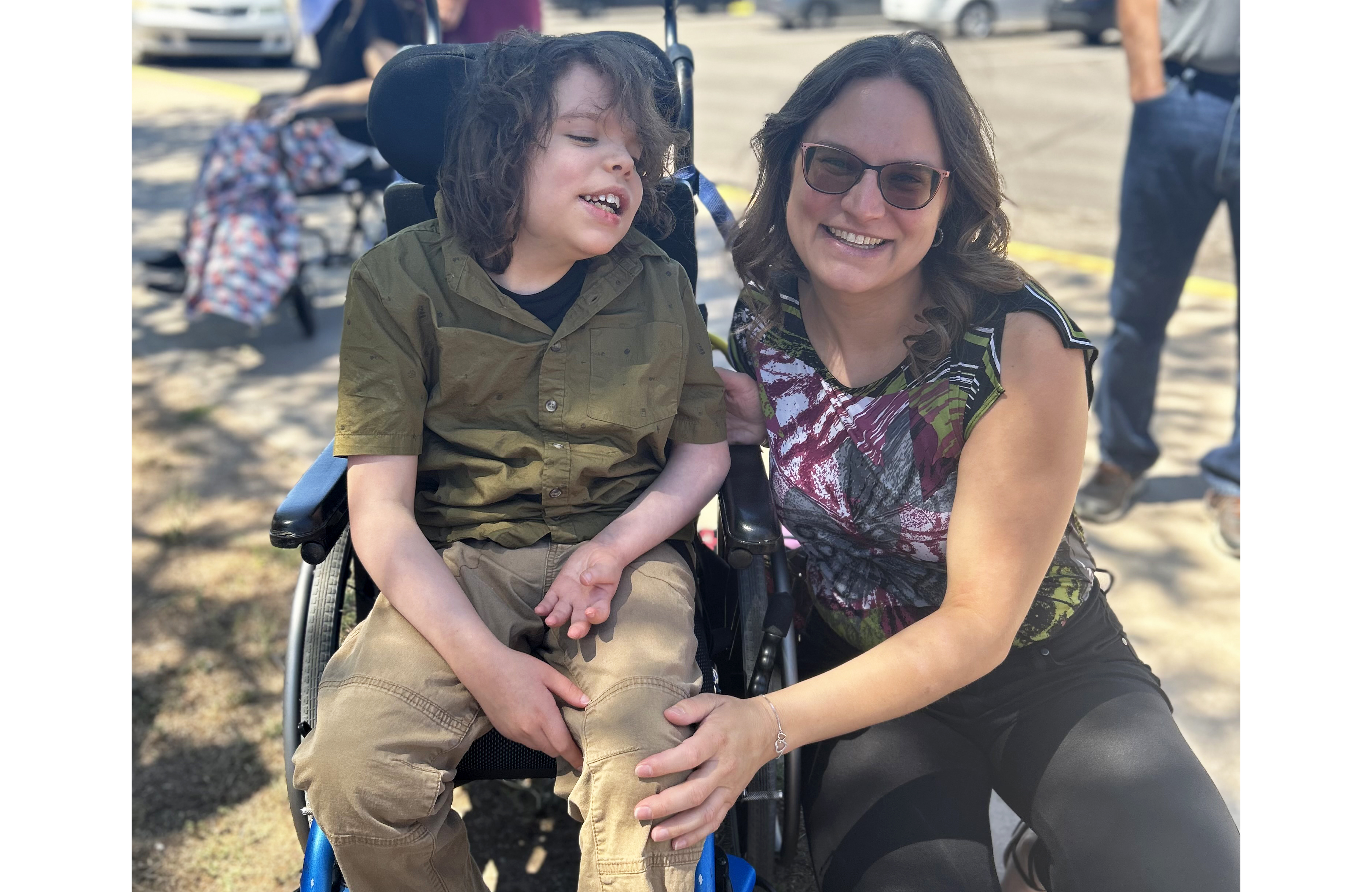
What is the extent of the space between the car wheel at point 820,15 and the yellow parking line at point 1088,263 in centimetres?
1041

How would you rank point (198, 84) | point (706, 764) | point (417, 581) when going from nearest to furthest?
point (706, 764), point (417, 581), point (198, 84)

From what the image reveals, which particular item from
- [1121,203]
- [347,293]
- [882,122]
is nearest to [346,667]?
[347,293]

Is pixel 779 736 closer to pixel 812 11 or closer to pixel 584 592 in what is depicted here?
pixel 584 592

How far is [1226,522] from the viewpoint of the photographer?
11.4 ft

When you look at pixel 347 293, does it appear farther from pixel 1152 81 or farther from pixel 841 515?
pixel 1152 81

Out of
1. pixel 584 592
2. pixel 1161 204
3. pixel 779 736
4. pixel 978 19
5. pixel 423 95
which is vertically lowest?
pixel 779 736

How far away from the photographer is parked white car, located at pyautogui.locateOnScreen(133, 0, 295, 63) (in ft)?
36.2

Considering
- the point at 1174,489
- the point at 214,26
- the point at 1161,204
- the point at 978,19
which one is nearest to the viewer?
the point at 1161,204

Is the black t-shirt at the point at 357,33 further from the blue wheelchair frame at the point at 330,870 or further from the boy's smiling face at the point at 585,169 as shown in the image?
the blue wheelchair frame at the point at 330,870

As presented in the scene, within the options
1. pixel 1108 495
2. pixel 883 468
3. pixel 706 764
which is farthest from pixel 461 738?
pixel 1108 495

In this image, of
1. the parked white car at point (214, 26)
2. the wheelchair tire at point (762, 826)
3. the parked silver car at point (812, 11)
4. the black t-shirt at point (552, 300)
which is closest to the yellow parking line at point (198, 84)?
the parked white car at point (214, 26)

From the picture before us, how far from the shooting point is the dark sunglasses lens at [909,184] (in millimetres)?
1690

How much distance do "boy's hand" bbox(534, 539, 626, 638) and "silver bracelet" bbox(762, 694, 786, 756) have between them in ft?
0.92

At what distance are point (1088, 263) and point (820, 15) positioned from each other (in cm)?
1098
